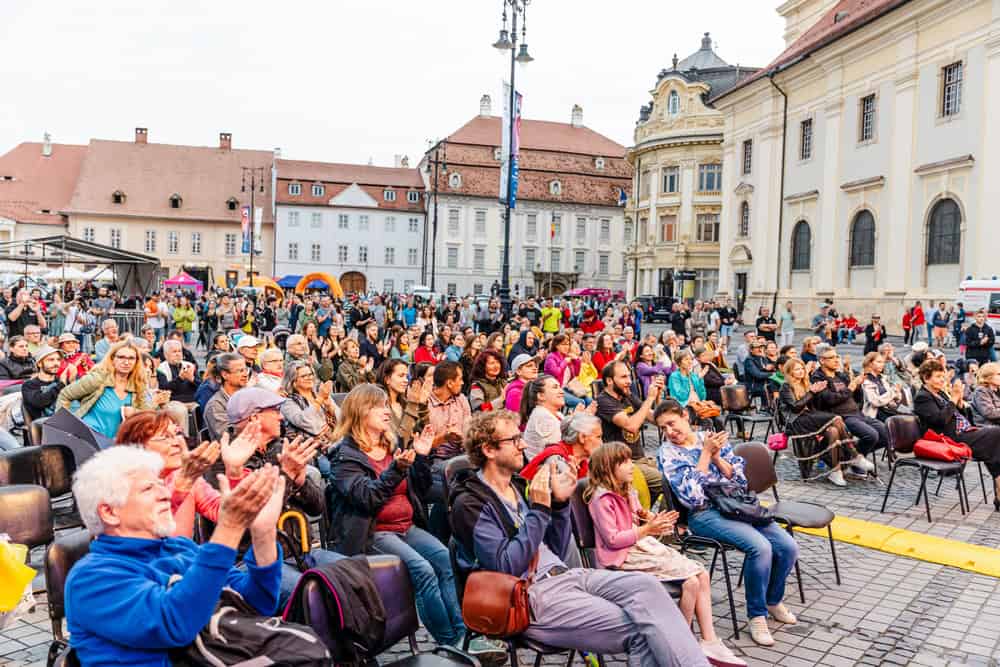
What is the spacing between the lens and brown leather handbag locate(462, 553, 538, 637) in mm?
4055

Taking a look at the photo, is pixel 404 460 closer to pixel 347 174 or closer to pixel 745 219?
pixel 745 219

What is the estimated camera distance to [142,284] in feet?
105

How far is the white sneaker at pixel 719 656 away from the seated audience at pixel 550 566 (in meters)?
0.62

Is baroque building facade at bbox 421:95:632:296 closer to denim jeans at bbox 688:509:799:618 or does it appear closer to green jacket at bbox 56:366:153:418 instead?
green jacket at bbox 56:366:153:418

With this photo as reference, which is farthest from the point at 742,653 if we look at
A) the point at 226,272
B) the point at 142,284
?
the point at 226,272

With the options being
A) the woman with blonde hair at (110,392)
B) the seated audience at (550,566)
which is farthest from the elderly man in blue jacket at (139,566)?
the woman with blonde hair at (110,392)

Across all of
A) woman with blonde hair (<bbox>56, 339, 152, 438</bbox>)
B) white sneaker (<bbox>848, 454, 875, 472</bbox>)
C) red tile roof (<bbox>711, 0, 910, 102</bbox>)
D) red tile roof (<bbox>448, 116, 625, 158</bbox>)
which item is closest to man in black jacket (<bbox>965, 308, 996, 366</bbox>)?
white sneaker (<bbox>848, 454, 875, 472</bbox>)

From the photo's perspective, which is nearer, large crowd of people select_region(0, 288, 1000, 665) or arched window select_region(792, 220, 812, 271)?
large crowd of people select_region(0, 288, 1000, 665)

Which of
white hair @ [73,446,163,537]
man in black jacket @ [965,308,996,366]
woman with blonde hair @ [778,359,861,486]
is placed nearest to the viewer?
white hair @ [73,446,163,537]

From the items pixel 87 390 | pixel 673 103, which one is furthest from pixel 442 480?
pixel 673 103

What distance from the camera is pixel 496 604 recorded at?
13.4ft

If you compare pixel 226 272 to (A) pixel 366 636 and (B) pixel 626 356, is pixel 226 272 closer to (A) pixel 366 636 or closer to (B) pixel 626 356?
(B) pixel 626 356

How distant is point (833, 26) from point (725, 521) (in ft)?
126

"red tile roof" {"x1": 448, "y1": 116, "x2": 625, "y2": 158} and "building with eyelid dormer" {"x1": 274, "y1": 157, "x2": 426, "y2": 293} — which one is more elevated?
"red tile roof" {"x1": 448, "y1": 116, "x2": 625, "y2": 158}
